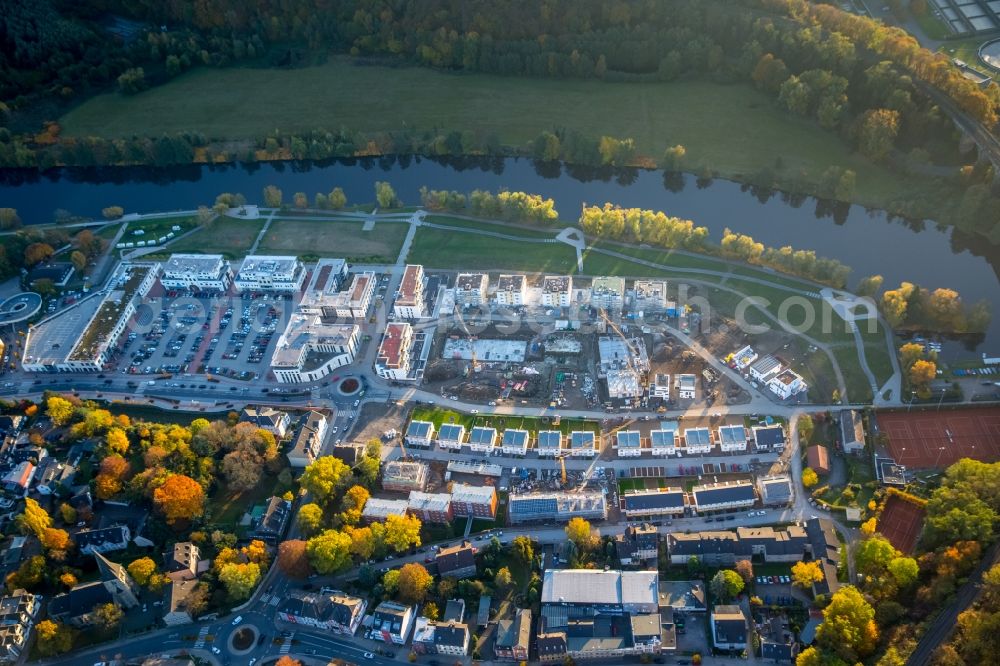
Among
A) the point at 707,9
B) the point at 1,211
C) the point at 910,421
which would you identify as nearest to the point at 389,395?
the point at 910,421

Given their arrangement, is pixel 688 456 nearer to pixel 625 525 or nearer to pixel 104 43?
pixel 625 525

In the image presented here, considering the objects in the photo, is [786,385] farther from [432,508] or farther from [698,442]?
[432,508]

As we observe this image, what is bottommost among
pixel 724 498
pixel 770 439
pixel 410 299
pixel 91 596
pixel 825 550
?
pixel 91 596

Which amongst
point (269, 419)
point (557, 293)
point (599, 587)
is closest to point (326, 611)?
point (599, 587)

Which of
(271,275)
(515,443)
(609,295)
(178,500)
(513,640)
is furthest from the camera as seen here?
(271,275)

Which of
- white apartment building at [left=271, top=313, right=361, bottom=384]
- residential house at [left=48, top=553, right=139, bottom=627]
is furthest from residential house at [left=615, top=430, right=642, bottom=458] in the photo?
residential house at [left=48, top=553, right=139, bottom=627]

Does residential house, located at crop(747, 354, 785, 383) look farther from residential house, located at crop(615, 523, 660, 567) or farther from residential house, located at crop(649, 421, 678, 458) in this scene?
residential house, located at crop(615, 523, 660, 567)
